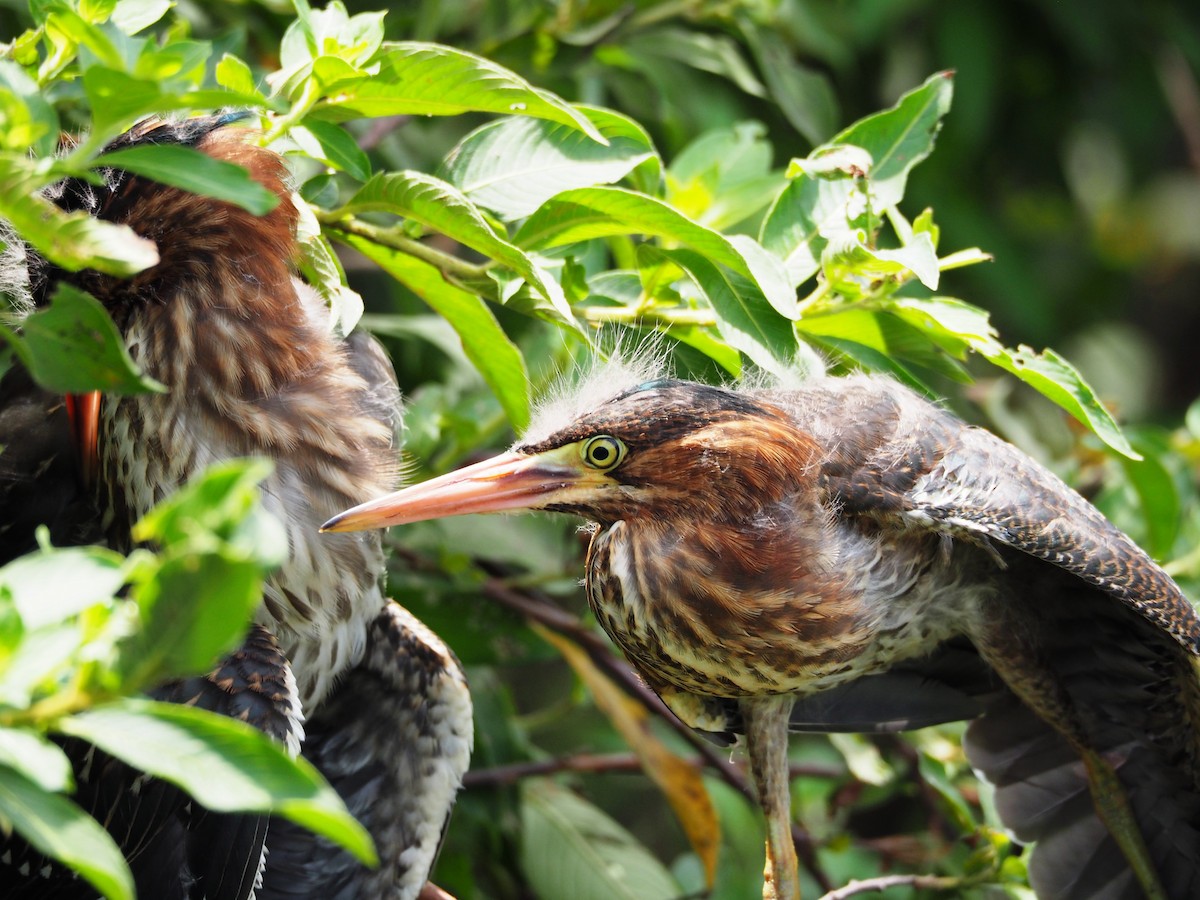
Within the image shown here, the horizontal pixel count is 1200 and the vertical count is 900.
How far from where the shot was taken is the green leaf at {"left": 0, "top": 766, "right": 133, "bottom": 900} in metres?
0.83

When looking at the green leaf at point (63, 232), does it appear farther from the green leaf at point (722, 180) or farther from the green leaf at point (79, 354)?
the green leaf at point (722, 180)

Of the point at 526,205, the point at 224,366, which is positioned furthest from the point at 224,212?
the point at 526,205

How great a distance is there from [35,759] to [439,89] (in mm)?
981

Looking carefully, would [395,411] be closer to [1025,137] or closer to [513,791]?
[513,791]

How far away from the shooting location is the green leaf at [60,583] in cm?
90

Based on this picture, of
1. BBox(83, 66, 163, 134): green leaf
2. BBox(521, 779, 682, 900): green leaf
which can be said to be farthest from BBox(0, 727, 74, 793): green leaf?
BBox(521, 779, 682, 900): green leaf

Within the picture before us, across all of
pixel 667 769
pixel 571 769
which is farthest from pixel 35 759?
pixel 571 769

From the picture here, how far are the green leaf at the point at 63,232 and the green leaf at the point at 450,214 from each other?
1.66 feet

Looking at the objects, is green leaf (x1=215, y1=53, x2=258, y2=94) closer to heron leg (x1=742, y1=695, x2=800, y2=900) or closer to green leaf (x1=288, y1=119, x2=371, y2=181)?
green leaf (x1=288, y1=119, x2=371, y2=181)

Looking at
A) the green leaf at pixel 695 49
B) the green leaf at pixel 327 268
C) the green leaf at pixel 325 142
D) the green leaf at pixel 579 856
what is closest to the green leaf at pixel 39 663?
the green leaf at pixel 327 268

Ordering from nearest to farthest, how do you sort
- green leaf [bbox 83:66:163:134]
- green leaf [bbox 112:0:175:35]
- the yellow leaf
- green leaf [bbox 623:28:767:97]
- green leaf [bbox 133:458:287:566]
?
green leaf [bbox 133:458:287:566]
green leaf [bbox 83:66:163:134]
green leaf [bbox 112:0:175:35]
the yellow leaf
green leaf [bbox 623:28:767:97]

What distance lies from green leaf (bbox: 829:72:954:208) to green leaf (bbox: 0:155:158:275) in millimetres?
1090

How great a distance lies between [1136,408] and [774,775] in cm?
401

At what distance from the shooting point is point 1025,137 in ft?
14.2
